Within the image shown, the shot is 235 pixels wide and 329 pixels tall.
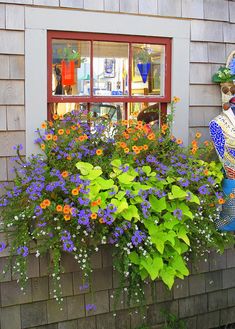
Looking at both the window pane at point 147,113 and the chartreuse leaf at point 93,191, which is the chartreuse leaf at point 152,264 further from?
the window pane at point 147,113

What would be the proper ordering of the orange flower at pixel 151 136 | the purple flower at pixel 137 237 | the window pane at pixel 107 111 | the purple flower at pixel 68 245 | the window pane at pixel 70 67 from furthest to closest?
the window pane at pixel 107 111 → the window pane at pixel 70 67 → the orange flower at pixel 151 136 → the purple flower at pixel 137 237 → the purple flower at pixel 68 245

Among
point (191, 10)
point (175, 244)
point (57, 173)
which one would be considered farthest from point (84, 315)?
point (191, 10)

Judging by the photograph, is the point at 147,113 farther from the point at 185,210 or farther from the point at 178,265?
the point at 178,265

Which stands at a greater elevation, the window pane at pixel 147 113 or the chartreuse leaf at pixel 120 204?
the window pane at pixel 147 113

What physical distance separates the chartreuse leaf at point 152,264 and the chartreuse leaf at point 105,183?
499 mm

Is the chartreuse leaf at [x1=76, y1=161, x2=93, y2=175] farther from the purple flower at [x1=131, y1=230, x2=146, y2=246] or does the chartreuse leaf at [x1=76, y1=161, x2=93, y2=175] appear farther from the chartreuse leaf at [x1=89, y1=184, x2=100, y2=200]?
the purple flower at [x1=131, y1=230, x2=146, y2=246]

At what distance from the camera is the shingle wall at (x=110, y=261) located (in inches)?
141

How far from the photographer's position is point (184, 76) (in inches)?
163

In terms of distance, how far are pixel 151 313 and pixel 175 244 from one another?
95cm

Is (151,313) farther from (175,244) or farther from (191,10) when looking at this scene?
(191,10)

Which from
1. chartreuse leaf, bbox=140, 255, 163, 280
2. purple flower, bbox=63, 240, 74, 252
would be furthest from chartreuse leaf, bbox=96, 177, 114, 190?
chartreuse leaf, bbox=140, 255, 163, 280

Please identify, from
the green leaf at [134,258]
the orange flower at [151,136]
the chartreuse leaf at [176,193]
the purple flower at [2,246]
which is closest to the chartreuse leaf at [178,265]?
the green leaf at [134,258]

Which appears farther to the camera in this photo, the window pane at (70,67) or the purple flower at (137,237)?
the window pane at (70,67)

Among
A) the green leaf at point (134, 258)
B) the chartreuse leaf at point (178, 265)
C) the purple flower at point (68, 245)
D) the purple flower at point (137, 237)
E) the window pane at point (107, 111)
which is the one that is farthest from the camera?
the window pane at point (107, 111)
